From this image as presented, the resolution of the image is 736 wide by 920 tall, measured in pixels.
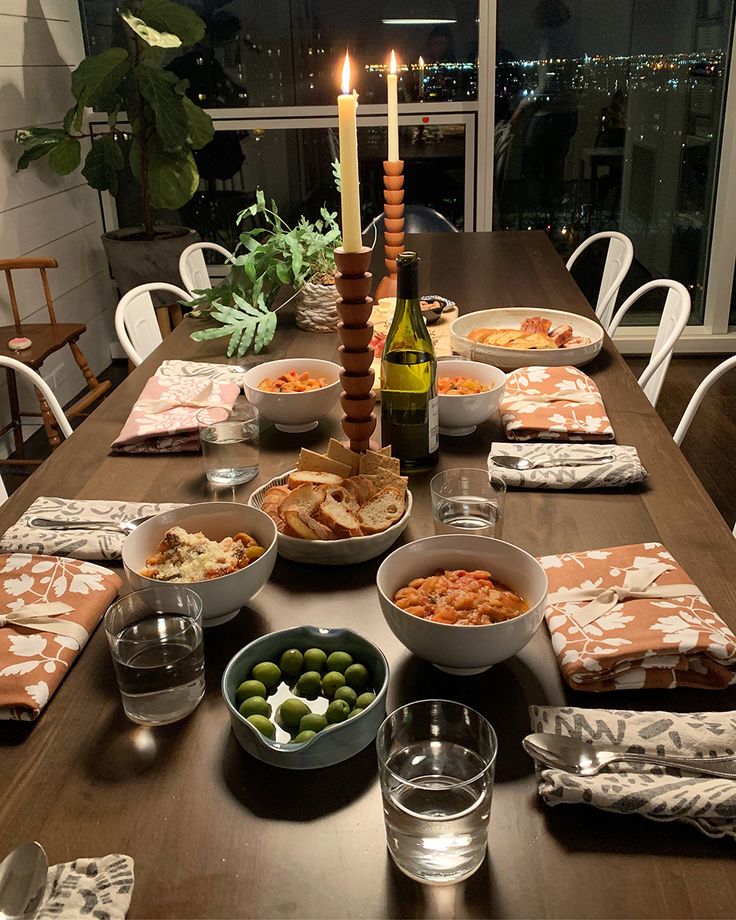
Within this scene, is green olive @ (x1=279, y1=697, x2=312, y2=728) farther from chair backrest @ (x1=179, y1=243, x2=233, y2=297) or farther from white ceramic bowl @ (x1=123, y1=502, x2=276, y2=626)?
chair backrest @ (x1=179, y1=243, x2=233, y2=297)

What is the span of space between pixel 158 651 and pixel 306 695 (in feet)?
0.56

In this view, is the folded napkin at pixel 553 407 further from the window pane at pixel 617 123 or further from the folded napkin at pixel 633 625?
the window pane at pixel 617 123

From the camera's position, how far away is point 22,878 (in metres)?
0.73

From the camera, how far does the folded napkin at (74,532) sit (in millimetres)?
1221

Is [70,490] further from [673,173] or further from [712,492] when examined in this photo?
[673,173]

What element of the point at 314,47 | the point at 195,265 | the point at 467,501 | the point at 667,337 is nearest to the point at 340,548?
the point at 467,501

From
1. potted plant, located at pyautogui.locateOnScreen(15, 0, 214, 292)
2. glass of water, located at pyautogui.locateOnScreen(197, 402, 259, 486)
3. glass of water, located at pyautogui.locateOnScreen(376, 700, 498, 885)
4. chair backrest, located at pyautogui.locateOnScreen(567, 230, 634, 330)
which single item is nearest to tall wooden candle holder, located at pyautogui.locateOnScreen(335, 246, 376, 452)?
glass of water, located at pyautogui.locateOnScreen(197, 402, 259, 486)

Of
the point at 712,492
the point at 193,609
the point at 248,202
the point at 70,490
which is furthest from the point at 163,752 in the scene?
the point at 248,202

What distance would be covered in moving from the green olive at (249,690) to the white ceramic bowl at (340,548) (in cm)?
27

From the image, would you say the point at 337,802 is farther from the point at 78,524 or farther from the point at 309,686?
the point at 78,524

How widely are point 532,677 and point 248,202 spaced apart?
412cm

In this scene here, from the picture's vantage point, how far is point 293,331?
221cm

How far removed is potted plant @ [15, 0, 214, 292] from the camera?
12.5ft

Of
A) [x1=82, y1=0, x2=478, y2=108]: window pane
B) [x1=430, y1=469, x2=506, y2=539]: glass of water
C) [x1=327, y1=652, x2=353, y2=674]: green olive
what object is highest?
[x1=82, y1=0, x2=478, y2=108]: window pane
